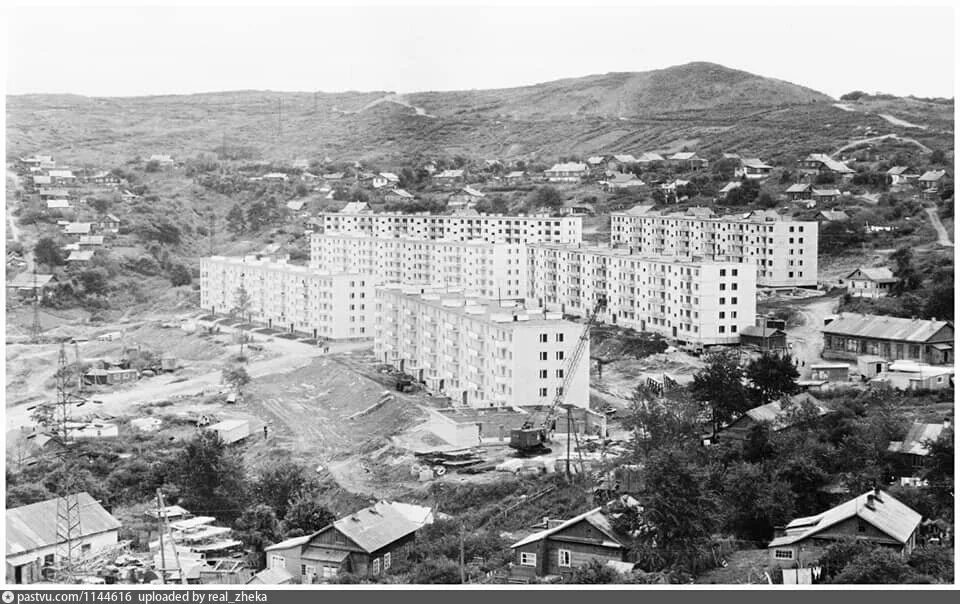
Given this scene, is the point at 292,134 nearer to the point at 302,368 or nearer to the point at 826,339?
the point at 302,368

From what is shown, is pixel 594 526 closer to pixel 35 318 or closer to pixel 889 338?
pixel 889 338

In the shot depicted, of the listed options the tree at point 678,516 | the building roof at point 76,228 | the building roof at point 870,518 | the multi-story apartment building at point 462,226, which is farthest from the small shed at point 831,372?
the building roof at point 76,228

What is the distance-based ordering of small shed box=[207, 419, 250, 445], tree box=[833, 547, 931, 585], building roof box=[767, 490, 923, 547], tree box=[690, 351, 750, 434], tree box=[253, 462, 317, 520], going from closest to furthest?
tree box=[833, 547, 931, 585] → building roof box=[767, 490, 923, 547] → tree box=[253, 462, 317, 520] → tree box=[690, 351, 750, 434] → small shed box=[207, 419, 250, 445]

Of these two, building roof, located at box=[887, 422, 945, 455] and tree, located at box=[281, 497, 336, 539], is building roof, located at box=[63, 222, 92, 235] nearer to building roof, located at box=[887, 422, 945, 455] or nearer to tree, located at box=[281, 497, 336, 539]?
tree, located at box=[281, 497, 336, 539]

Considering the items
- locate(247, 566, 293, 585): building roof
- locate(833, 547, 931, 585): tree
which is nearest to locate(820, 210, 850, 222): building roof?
locate(833, 547, 931, 585): tree

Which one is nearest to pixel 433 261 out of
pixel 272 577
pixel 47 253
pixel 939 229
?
pixel 47 253
